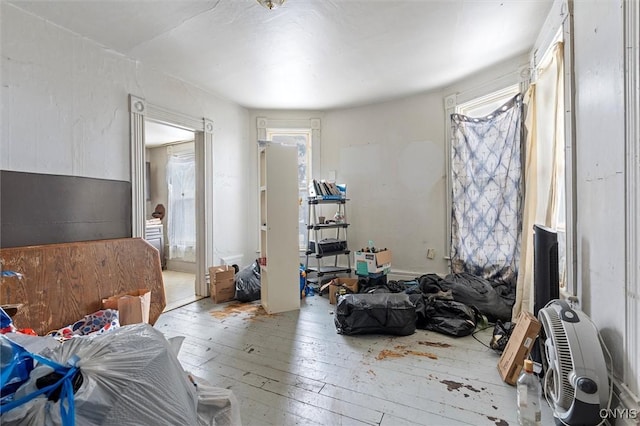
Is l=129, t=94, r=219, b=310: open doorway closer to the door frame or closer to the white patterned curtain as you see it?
the door frame

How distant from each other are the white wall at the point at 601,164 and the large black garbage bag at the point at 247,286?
301 centimetres

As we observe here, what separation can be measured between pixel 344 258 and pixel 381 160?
159 cm

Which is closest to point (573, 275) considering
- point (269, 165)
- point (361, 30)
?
point (361, 30)

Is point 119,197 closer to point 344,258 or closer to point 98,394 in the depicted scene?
point 98,394

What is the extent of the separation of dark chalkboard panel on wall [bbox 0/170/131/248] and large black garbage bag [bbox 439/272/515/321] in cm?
339

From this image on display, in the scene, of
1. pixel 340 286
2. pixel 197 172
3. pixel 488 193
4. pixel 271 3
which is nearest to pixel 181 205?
pixel 197 172

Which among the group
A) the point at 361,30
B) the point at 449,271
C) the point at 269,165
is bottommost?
the point at 449,271

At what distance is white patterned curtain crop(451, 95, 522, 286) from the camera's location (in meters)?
2.82

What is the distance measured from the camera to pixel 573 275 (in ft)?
5.78

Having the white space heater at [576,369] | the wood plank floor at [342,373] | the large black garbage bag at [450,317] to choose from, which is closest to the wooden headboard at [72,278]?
the wood plank floor at [342,373]

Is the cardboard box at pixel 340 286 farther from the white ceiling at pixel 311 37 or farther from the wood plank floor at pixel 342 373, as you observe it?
the white ceiling at pixel 311 37

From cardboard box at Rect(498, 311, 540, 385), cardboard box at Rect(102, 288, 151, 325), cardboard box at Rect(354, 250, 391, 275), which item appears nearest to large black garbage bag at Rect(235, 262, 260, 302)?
cardboard box at Rect(102, 288, 151, 325)

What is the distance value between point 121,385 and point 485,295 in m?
2.91

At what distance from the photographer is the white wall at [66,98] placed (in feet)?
6.50
